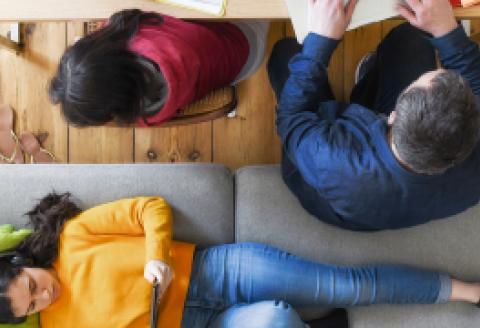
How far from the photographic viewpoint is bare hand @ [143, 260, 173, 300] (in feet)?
3.66

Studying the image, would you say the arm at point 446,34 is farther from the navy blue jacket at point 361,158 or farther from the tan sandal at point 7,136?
the tan sandal at point 7,136

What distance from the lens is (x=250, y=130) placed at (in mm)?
1679

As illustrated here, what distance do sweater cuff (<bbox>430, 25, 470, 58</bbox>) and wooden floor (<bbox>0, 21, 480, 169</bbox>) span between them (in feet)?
2.00

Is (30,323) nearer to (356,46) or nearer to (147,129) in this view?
(147,129)

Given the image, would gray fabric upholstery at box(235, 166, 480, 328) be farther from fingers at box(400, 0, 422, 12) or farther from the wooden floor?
fingers at box(400, 0, 422, 12)

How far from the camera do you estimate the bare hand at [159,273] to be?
3.66 feet

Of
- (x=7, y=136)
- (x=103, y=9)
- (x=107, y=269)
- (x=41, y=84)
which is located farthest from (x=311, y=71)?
(x=7, y=136)

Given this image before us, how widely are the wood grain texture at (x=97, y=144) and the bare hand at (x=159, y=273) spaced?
0.64 m

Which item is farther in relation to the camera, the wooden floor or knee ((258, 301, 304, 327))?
the wooden floor

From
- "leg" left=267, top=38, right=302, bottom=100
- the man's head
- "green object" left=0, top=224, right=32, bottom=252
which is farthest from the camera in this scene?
"leg" left=267, top=38, right=302, bottom=100

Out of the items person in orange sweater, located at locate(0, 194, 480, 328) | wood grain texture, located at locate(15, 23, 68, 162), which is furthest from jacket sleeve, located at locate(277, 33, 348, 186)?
wood grain texture, located at locate(15, 23, 68, 162)

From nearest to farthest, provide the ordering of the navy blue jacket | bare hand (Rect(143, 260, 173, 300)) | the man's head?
the man's head
the navy blue jacket
bare hand (Rect(143, 260, 173, 300))

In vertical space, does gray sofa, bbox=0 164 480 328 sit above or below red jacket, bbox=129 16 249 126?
below

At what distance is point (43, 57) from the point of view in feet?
5.63
